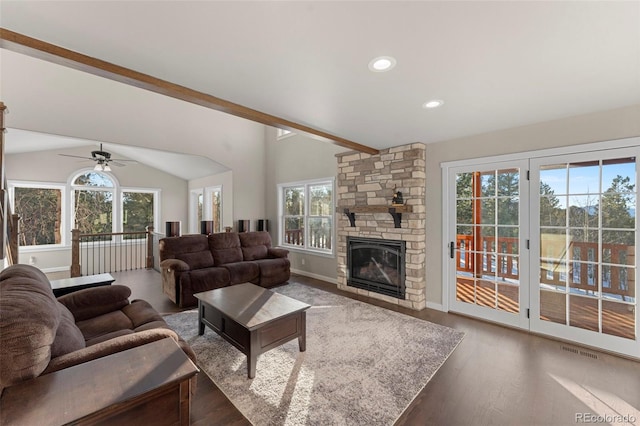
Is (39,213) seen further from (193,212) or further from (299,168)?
(299,168)

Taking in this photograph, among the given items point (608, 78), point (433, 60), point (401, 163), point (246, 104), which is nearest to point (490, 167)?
point (401, 163)

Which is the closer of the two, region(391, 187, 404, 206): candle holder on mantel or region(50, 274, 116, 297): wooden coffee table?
region(50, 274, 116, 297): wooden coffee table

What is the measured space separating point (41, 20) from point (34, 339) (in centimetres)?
167

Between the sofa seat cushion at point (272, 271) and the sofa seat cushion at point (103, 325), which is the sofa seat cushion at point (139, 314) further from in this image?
the sofa seat cushion at point (272, 271)

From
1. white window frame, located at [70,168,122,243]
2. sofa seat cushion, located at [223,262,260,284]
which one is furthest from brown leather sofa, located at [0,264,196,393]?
white window frame, located at [70,168,122,243]

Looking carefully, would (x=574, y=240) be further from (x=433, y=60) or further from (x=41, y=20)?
(x=41, y=20)

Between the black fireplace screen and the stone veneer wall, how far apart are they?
0.08 m

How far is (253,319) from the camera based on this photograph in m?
2.37

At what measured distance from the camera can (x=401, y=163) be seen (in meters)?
4.12

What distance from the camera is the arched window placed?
6832 millimetres

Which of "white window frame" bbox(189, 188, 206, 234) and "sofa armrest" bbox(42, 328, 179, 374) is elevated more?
"white window frame" bbox(189, 188, 206, 234)

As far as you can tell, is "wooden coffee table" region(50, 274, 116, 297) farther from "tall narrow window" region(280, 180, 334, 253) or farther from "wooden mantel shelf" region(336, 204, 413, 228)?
"tall narrow window" region(280, 180, 334, 253)

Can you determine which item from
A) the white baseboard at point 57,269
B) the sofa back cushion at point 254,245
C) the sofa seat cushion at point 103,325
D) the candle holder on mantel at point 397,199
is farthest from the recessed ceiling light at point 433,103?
the white baseboard at point 57,269

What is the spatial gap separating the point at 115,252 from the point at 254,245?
14.4 feet
